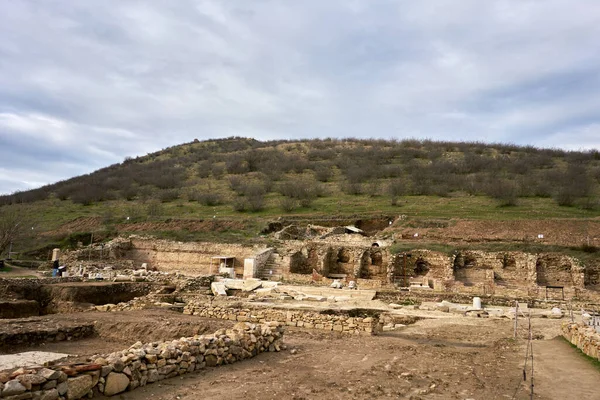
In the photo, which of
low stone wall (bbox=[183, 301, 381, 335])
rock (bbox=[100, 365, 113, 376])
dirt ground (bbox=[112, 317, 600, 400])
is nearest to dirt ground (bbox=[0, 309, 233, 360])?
low stone wall (bbox=[183, 301, 381, 335])

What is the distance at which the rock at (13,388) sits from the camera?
5.43 m

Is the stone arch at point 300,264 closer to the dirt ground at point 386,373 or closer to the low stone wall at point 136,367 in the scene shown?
the dirt ground at point 386,373

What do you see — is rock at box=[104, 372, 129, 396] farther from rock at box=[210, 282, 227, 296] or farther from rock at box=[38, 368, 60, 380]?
rock at box=[210, 282, 227, 296]

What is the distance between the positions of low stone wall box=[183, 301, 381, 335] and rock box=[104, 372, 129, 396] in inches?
331

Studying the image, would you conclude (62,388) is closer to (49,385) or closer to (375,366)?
(49,385)

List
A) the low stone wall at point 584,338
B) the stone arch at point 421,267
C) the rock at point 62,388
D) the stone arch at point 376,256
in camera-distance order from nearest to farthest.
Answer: the rock at point 62,388
the low stone wall at point 584,338
the stone arch at point 421,267
the stone arch at point 376,256

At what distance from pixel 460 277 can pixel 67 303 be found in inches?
952

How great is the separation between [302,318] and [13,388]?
10600 mm

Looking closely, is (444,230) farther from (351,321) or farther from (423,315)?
(351,321)

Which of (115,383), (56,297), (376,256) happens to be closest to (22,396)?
(115,383)

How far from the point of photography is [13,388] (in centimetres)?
549

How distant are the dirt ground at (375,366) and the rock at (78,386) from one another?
25.5 inches

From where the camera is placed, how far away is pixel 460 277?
3028 centimetres

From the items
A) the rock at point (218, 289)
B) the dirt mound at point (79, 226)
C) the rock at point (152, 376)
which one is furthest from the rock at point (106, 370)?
the dirt mound at point (79, 226)
